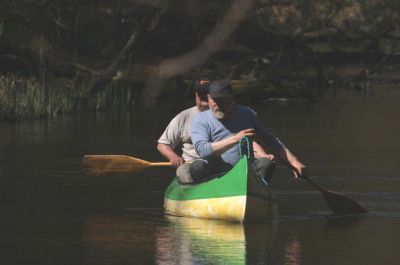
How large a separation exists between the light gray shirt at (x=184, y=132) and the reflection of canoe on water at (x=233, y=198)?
20.4 inches

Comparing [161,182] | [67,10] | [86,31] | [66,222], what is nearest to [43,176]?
[161,182]

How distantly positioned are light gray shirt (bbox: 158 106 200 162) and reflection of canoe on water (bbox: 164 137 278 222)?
0.52 m

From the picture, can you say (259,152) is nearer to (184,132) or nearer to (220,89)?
(184,132)

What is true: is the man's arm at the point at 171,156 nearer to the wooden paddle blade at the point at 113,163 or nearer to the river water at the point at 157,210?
the river water at the point at 157,210

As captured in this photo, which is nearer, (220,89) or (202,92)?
(220,89)

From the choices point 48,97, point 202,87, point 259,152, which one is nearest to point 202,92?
point 202,87

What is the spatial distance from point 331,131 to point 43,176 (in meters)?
13.0

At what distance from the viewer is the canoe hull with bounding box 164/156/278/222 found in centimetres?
1402

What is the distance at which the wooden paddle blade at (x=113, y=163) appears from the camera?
17.5 m

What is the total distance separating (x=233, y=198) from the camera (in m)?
14.3

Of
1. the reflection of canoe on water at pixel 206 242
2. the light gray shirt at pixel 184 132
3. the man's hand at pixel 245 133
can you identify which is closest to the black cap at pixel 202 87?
the light gray shirt at pixel 184 132

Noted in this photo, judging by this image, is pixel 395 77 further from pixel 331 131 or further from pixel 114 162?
pixel 114 162

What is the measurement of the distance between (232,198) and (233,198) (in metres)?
0.03

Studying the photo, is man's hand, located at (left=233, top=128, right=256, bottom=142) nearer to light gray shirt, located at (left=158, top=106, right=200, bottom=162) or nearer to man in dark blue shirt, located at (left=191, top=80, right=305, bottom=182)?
man in dark blue shirt, located at (left=191, top=80, right=305, bottom=182)
